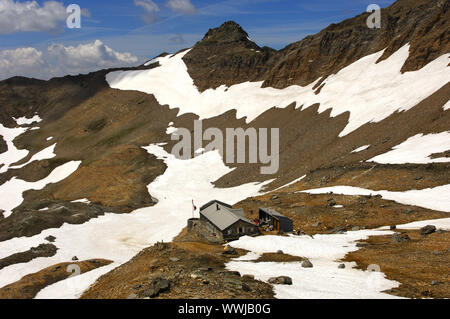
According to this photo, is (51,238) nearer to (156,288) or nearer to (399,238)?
(156,288)

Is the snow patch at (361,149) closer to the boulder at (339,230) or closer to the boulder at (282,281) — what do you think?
the boulder at (339,230)

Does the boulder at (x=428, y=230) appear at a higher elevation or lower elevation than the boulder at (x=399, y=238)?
higher

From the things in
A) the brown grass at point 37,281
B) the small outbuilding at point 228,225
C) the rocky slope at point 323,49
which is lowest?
the brown grass at point 37,281

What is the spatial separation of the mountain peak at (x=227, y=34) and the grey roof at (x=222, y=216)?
121 m

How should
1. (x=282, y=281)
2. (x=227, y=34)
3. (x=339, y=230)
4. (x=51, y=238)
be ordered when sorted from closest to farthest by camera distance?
(x=282, y=281), (x=339, y=230), (x=51, y=238), (x=227, y=34)

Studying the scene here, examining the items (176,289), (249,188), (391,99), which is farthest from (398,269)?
(391,99)

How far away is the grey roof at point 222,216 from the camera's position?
3978 cm

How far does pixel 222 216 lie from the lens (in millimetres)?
42281

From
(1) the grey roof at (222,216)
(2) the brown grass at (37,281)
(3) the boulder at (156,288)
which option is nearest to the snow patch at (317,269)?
(1) the grey roof at (222,216)

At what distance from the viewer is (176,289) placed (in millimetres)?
17469

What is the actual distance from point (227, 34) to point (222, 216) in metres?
132

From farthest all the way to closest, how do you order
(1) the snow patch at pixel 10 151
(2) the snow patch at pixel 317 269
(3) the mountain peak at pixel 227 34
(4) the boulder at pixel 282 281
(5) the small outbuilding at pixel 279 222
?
(3) the mountain peak at pixel 227 34 < (1) the snow patch at pixel 10 151 < (5) the small outbuilding at pixel 279 222 < (4) the boulder at pixel 282 281 < (2) the snow patch at pixel 317 269

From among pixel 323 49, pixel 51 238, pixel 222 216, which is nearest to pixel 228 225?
pixel 222 216
